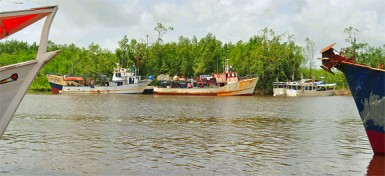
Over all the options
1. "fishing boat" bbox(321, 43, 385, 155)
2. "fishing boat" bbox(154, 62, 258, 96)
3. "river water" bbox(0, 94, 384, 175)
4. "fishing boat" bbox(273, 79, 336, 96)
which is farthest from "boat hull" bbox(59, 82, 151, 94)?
"fishing boat" bbox(321, 43, 385, 155)

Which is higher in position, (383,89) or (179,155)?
(383,89)

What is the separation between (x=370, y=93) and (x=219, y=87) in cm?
7546

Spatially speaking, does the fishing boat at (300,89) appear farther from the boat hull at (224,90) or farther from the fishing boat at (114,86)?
the fishing boat at (114,86)

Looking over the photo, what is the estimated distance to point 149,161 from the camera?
15922 millimetres

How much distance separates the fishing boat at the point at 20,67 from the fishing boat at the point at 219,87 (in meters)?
75.3

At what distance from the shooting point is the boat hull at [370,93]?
611 inches

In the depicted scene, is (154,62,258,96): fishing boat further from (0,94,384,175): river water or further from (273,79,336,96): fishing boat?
(0,94,384,175): river water

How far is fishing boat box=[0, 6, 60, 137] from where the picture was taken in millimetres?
13677

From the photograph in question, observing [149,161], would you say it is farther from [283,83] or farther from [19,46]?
[19,46]

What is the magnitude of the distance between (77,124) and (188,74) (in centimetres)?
8721

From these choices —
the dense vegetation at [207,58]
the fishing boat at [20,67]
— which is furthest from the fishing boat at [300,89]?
the fishing boat at [20,67]

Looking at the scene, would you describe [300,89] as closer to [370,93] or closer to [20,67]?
[370,93]

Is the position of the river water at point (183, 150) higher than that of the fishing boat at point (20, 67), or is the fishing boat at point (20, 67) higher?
the fishing boat at point (20, 67)

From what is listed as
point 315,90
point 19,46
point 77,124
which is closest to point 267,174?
point 77,124
